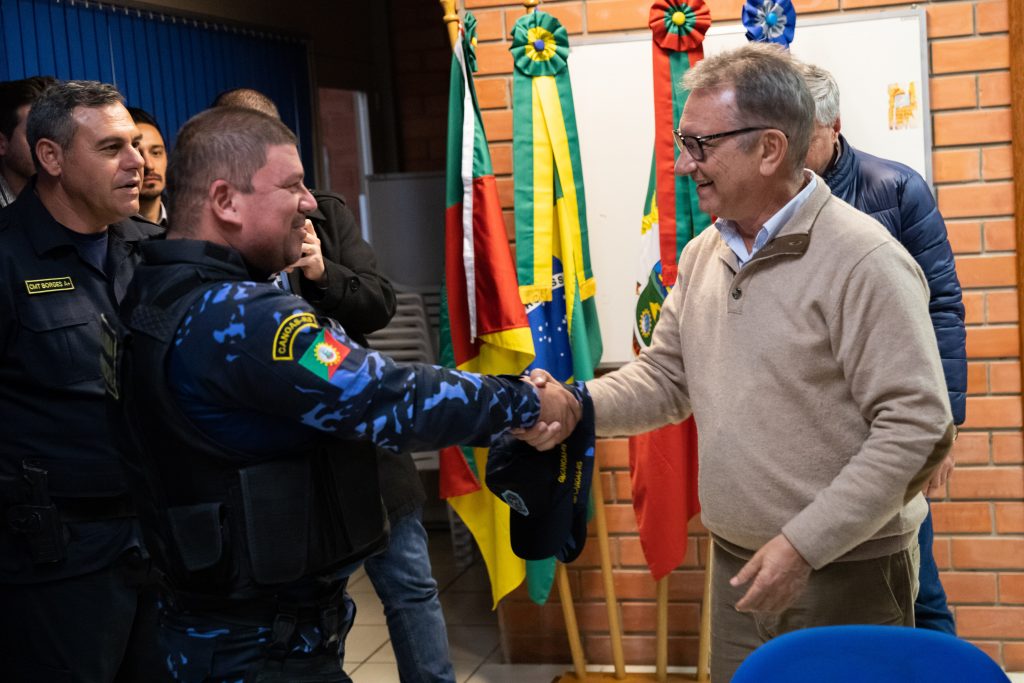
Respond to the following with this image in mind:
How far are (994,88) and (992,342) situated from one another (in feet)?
2.23

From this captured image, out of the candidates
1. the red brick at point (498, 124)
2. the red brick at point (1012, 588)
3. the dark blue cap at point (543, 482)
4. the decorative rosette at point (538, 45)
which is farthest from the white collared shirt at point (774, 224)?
the red brick at point (1012, 588)

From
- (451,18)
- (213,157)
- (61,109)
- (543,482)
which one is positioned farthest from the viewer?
(451,18)

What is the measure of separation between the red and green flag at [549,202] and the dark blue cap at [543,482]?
1027 millimetres

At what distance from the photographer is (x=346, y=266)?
9.21 ft

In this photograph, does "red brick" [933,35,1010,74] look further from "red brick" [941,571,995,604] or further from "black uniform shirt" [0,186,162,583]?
"black uniform shirt" [0,186,162,583]

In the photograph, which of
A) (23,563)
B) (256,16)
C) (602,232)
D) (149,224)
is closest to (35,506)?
(23,563)

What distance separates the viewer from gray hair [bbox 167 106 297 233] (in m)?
1.77

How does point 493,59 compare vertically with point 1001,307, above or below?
above

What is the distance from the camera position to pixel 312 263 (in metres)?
2.60

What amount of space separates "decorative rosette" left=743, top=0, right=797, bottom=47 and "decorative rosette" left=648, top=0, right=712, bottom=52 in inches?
5.7

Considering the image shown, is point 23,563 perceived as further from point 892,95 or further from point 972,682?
point 892,95

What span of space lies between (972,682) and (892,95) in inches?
81.6

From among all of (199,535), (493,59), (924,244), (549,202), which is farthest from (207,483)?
(493,59)

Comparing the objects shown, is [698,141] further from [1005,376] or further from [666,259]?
[1005,376]
